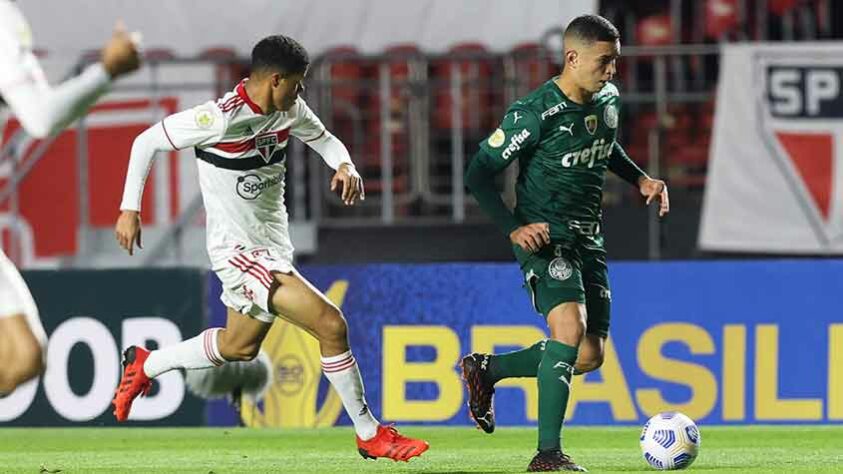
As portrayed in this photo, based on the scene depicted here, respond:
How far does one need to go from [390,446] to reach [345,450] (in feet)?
5.64

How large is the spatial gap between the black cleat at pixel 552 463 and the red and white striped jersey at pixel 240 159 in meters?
1.65

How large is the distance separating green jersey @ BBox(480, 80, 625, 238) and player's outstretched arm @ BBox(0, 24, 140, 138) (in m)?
2.46

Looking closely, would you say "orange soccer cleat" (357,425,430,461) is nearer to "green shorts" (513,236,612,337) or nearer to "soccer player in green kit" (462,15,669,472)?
"soccer player in green kit" (462,15,669,472)

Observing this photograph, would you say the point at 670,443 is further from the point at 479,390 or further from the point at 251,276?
the point at 251,276

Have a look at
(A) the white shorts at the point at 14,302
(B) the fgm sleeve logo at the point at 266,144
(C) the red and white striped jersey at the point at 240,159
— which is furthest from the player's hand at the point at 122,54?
(B) the fgm sleeve logo at the point at 266,144

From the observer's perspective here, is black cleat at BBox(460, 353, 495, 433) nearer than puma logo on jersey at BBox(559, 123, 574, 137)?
No

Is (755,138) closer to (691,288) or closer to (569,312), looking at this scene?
(691,288)

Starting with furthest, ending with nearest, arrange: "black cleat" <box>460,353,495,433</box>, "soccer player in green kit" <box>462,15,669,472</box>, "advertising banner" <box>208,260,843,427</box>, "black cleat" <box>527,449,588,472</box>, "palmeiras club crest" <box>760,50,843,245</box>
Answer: "palmeiras club crest" <box>760,50,843,245</box>
"advertising banner" <box>208,260,843,427</box>
"black cleat" <box>460,353,495,433</box>
"soccer player in green kit" <box>462,15,669,472</box>
"black cleat" <box>527,449,588,472</box>

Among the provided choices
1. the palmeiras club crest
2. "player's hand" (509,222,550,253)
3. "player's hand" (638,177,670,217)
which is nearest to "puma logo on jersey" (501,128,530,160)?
"player's hand" (509,222,550,253)

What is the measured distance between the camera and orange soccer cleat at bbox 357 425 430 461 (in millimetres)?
A: 7586

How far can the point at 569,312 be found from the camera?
764 centimetres

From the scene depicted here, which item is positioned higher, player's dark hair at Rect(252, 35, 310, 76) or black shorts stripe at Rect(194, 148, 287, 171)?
player's dark hair at Rect(252, 35, 310, 76)

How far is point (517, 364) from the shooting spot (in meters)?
8.32

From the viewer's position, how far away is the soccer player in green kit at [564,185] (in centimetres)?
763
